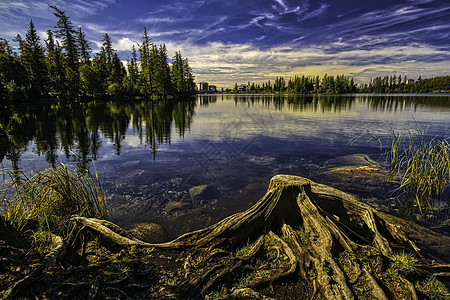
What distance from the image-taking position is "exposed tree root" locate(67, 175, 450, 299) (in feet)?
11.5

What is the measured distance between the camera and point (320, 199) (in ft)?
18.2

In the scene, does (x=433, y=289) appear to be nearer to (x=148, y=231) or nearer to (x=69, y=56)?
(x=148, y=231)

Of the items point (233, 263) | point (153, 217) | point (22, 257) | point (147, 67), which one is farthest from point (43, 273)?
point (147, 67)

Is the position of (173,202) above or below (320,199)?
below

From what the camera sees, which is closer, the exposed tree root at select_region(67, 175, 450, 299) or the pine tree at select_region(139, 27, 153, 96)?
the exposed tree root at select_region(67, 175, 450, 299)

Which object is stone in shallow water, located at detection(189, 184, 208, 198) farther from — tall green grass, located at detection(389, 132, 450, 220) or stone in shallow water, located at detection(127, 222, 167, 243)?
tall green grass, located at detection(389, 132, 450, 220)

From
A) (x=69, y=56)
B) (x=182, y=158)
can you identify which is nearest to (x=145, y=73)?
(x=69, y=56)

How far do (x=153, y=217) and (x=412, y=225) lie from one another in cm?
787

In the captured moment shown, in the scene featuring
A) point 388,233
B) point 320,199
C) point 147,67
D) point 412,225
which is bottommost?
point 412,225

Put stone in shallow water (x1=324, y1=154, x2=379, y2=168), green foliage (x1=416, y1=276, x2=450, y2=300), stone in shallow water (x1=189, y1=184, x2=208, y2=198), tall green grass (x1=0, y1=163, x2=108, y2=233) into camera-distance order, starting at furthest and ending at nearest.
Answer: stone in shallow water (x1=324, y1=154, x2=379, y2=168) < stone in shallow water (x1=189, y1=184, x2=208, y2=198) < tall green grass (x1=0, y1=163, x2=108, y2=233) < green foliage (x1=416, y1=276, x2=450, y2=300)

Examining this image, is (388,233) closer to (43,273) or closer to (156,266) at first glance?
(156,266)

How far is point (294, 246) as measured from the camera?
4.39 meters

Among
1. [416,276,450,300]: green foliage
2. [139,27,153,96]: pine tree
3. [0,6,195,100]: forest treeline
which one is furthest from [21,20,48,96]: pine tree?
[416,276,450,300]: green foliage

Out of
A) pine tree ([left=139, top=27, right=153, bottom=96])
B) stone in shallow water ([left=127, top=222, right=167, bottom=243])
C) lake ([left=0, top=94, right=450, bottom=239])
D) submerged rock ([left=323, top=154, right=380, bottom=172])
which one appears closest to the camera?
stone in shallow water ([left=127, top=222, right=167, bottom=243])
